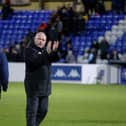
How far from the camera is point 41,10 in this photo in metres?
39.3

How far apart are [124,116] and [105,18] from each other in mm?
21342

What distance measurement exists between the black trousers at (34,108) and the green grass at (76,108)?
2249mm

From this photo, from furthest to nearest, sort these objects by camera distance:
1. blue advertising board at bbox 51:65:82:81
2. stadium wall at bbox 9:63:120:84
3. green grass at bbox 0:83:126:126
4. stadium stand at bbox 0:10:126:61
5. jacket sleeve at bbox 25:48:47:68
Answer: stadium stand at bbox 0:10:126:61, blue advertising board at bbox 51:65:82:81, stadium wall at bbox 9:63:120:84, green grass at bbox 0:83:126:126, jacket sleeve at bbox 25:48:47:68

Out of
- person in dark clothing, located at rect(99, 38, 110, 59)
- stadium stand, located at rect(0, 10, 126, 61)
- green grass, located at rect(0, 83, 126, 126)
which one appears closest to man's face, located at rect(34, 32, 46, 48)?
green grass, located at rect(0, 83, 126, 126)

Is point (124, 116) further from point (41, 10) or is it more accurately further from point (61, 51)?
point (41, 10)

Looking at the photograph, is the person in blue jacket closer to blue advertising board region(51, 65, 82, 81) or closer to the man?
the man

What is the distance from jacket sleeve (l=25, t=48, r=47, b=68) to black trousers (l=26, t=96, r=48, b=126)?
0.60m

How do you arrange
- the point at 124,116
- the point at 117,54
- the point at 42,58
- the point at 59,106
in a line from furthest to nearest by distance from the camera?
the point at 117,54 → the point at 59,106 → the point at 124,116 → the point at 42,58

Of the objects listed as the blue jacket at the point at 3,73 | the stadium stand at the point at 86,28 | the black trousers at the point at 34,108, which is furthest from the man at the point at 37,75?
the stadium stand at the point at 86,28

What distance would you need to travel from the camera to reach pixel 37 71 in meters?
10.6

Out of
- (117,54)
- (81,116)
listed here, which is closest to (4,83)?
(81,116)

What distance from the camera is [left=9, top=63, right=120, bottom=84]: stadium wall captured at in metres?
28.7

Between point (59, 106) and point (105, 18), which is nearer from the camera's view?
point (59, 106)

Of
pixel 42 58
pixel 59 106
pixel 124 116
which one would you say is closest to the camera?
pixel 42 58
